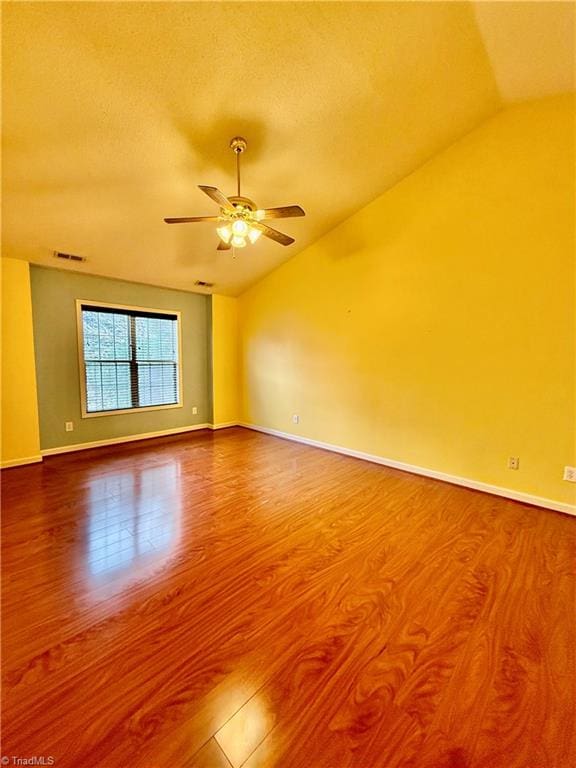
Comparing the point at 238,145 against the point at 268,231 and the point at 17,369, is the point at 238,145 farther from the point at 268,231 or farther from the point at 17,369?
the point at 17,369

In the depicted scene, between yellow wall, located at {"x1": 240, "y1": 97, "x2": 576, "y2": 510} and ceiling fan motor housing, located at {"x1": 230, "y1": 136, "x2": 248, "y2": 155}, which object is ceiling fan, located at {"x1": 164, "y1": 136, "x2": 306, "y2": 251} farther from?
yellow wall, located at {"x1": 240, "y1": 97, "x2": 576, "y2": 510}

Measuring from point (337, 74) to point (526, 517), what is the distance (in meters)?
3.71

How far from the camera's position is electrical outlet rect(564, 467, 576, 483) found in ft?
8.27

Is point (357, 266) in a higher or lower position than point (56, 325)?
higher

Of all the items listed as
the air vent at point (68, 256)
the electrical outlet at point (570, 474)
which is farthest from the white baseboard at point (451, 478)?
the air vent at point (68, 256)

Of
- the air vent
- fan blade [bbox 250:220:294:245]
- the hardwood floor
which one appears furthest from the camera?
the air vent

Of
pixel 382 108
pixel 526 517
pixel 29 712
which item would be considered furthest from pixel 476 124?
pixel 29 712

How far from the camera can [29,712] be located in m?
1.10

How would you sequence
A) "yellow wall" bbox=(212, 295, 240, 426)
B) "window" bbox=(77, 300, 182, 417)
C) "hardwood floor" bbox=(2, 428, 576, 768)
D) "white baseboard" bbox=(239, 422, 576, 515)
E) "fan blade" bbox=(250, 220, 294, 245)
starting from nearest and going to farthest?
1. "hardwood floor" bbox=(2, 428, 576, 768)
2. "fan blade" bbox=(250, 220, 294, 245)
3. "white baseboard" bbox=(239, 422, 576, 515)
4. "window" bbox=(77, 300, 182, 417)
5. "yellow wall" bbox=(212, 295, 240, 426)

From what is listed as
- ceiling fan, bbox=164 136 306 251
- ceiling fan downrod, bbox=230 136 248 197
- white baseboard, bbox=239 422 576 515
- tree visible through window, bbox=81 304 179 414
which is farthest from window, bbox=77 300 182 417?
ceiling fan downrod, bbox=230 136 248 197

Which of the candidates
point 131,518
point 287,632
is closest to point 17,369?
point 131,518

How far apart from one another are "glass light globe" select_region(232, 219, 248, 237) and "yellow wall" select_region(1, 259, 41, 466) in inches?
112

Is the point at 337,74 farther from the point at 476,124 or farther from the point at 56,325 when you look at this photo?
the point at 56,325

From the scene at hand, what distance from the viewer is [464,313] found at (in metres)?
2.99
